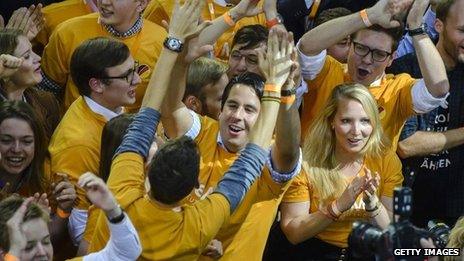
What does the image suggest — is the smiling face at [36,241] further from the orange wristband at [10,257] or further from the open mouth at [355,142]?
the open mouth at [355,142]

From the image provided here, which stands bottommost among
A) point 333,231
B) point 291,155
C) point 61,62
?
point 333,231

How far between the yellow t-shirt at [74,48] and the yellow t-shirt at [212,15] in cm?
46

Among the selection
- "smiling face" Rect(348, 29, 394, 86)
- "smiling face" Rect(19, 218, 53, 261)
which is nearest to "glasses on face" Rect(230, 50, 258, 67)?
"smiling face" Rect(348, 29, 394, 86)

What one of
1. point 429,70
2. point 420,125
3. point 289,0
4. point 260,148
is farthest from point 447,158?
A: point 260,148

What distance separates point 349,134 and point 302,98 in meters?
0.73

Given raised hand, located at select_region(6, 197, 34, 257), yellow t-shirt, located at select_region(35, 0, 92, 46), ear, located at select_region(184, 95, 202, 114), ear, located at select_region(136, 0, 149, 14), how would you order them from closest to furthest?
raised hand, located at select_region(6, 197, 34, 257), ear, located at select_region(184, 95, 202, 114), ear, located at select_region(136, 0, 149, 14), yellow t-shirt, located at select_region(35, 0, 92, 46)

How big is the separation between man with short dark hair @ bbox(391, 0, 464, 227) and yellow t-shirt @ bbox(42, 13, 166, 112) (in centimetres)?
157

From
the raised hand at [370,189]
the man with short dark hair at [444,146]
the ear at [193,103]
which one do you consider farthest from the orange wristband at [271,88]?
the man with short dark hair at [444,146]

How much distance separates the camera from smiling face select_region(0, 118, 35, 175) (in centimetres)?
633

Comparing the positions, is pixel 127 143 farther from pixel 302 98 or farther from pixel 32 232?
pixel 302 98

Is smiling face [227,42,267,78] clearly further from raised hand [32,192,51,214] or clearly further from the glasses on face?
raised hand [32,192,51,214]

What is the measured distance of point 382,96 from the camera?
7090 millimetres

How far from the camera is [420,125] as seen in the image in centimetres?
735

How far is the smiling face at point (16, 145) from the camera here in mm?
6328
